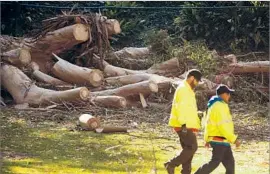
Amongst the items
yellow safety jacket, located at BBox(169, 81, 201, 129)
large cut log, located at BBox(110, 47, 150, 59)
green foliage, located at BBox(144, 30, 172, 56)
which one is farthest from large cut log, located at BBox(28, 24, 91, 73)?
yellow safety jacket, located at BBox(169, 81, 201, 129)

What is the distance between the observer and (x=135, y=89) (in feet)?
28.3

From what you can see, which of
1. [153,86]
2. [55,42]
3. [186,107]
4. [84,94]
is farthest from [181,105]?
[55,42]

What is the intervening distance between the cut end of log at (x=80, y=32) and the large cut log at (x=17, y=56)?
89cm

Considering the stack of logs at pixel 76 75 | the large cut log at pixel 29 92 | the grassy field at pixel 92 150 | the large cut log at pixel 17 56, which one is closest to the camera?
the grassy field at pixel 92 150

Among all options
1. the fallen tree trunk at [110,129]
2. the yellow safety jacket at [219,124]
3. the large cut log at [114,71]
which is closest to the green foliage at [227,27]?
the large cut log at [114,71]

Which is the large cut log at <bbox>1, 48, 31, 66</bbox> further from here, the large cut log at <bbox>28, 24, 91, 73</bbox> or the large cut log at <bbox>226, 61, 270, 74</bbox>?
the large cut log at <bbox>226, 61, 270, 74</bbox>

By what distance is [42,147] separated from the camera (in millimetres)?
6305

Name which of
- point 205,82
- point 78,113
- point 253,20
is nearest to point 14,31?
point 78,113

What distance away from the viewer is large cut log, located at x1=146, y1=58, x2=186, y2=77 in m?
9.64

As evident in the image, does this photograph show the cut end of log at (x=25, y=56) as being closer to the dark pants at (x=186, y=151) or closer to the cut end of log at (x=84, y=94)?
the cut end of log at (x=84, y=94)

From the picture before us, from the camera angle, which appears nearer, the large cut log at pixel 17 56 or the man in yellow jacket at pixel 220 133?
the man in yellow jacket at pixel 220 133

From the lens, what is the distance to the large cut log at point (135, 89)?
28.0 ft

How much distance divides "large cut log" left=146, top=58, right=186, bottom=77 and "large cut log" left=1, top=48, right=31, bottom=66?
212 cm

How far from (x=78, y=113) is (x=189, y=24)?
458 cm
